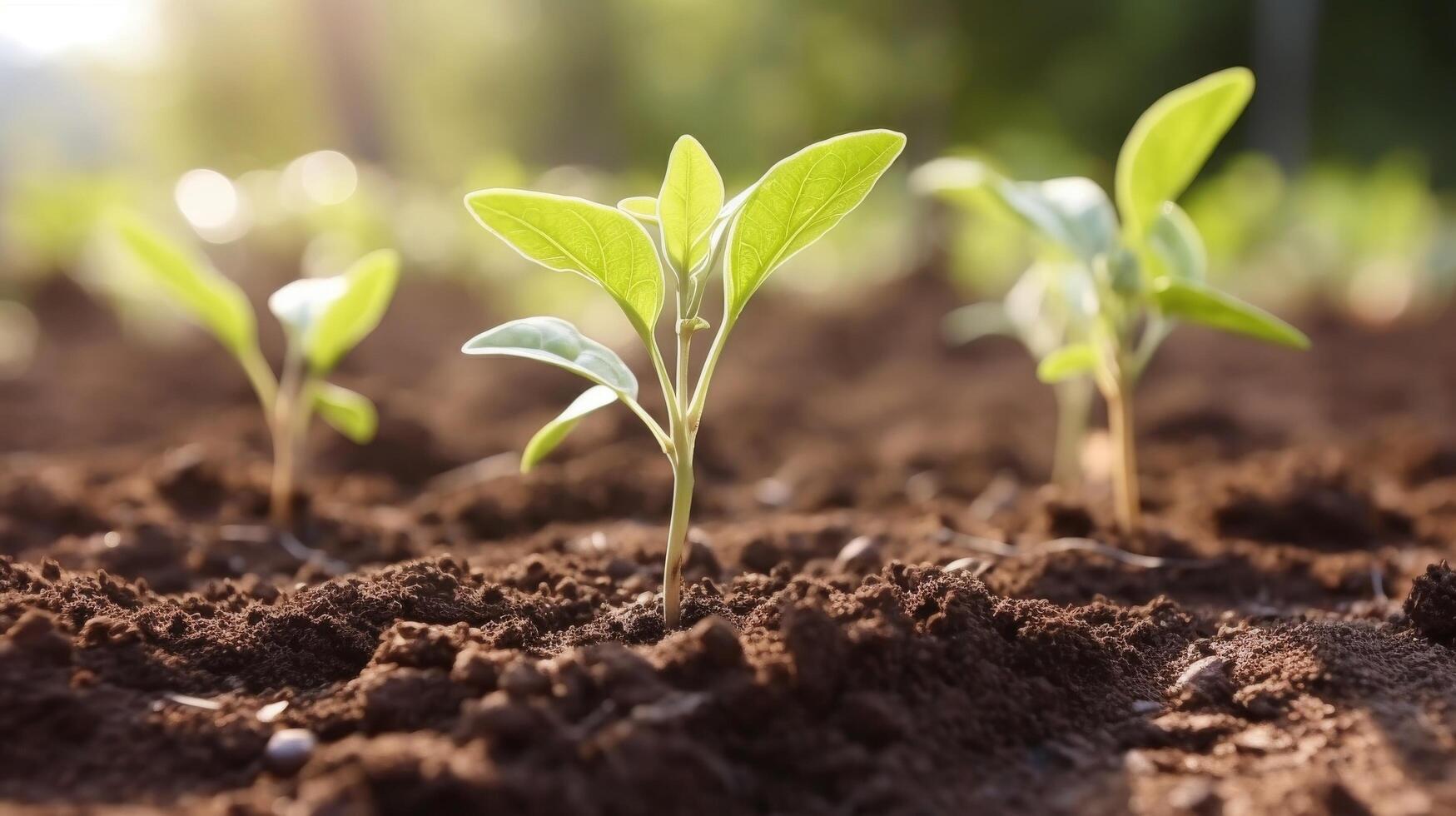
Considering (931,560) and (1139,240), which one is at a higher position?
(1139,240)

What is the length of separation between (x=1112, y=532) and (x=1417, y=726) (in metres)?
0.63

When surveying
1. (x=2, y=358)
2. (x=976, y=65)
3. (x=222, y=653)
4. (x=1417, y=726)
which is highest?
(x=976, y=65)

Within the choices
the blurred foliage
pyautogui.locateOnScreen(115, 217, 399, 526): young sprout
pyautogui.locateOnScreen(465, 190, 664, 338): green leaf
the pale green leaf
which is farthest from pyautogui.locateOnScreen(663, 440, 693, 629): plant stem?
the blurred foliage

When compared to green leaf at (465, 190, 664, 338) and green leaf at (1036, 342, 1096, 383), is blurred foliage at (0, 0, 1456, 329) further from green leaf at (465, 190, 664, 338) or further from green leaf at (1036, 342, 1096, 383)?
green leaf at (465, 190, 664, 338)

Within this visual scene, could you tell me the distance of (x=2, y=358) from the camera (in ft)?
12.3

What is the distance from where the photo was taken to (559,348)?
3.30 feet

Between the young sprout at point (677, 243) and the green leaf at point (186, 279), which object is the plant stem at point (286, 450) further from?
the young sprout at point (677, 243)

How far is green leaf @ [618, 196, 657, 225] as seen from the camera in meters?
1.13

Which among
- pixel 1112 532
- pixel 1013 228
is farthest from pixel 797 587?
pixel 1013 228

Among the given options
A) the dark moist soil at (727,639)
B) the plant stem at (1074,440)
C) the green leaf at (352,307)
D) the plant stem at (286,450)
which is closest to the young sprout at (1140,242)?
the dark moist soil at (727,639)

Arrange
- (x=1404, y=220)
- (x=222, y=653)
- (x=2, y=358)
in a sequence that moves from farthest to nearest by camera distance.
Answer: (x=1404, y=220)
(x=2, y=358)
(x=222, y=653)

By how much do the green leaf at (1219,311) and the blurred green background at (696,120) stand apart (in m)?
2.47

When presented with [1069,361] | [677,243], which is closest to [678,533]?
[677,243]

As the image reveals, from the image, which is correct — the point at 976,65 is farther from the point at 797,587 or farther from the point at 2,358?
the point at 797,587
